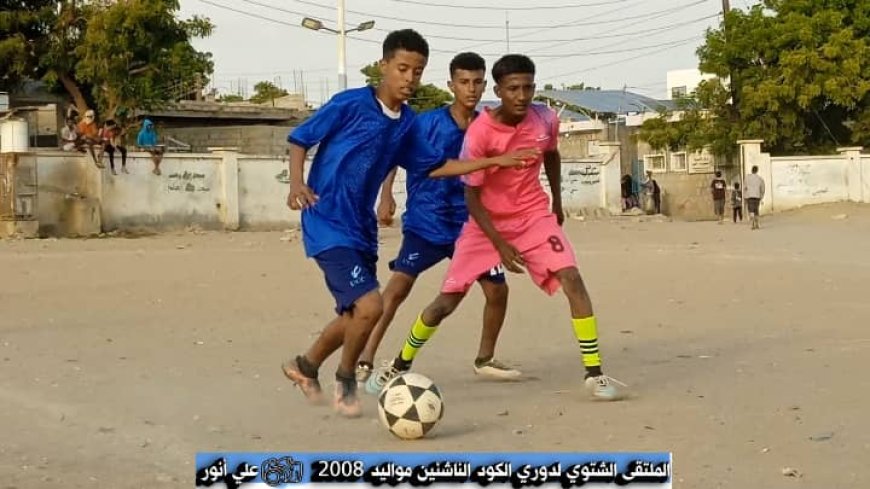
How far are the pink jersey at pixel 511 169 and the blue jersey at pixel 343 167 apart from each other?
2.72 ft

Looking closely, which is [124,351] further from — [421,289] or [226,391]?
[421,289]

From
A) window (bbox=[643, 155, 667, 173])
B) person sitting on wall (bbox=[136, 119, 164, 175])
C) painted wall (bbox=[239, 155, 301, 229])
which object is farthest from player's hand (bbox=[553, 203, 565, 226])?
window (bbox=[643, 155, 667, 173])

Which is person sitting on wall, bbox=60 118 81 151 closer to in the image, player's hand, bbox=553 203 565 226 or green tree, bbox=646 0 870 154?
green tree, bbox=646 0 870 154

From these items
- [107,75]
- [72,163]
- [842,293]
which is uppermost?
[107,75]

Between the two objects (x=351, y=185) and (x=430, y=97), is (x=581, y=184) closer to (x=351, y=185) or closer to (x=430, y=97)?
(x=430, y=97)

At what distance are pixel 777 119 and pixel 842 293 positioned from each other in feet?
94.2

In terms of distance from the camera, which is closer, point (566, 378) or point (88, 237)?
point (566, 378)

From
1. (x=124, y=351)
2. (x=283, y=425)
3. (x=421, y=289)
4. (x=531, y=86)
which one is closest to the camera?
(x=283, y=425)

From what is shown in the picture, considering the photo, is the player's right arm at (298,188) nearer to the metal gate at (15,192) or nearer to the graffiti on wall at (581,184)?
the metal gate at (15,192)

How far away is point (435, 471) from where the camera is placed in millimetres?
4219

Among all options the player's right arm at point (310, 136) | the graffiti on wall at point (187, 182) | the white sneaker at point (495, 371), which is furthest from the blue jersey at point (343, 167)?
the graffiti on wall at point (187, 182)

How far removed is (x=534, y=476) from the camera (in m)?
4.20

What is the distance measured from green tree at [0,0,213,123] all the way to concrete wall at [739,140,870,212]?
649 inches

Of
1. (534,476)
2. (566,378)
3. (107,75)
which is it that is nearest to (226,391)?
(566,378)
